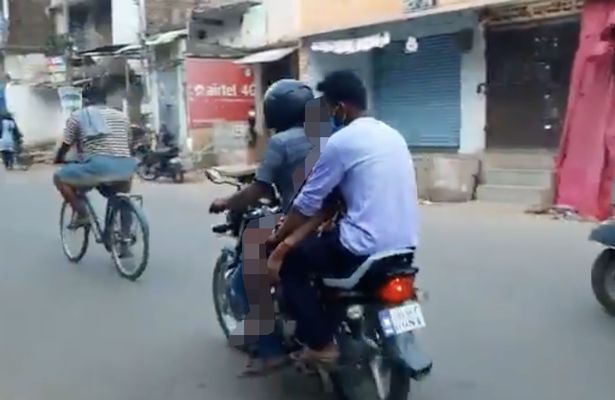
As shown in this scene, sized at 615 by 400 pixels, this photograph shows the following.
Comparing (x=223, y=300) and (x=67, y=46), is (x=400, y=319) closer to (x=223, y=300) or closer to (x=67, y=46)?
(x=223, y=300)

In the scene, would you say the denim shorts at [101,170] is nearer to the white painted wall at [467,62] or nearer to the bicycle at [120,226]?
the bicycle at [120,226]

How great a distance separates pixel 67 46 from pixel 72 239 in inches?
869

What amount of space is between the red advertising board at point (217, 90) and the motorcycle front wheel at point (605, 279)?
15.8 metres

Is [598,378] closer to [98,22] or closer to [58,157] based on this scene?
[58,157]

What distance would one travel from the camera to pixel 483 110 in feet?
49.1

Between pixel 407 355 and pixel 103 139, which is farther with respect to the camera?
pixel 103 139

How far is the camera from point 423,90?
16.6m

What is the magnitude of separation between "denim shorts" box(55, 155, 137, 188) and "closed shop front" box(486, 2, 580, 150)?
27.1 feet

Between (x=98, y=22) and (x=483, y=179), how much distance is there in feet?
67.0

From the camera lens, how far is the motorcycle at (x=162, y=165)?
1928cm

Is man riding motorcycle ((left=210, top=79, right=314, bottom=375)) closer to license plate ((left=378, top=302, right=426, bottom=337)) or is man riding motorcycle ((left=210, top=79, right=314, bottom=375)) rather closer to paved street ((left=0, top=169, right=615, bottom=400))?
paved street ((left=0, top=169, right=615, bottom=400))

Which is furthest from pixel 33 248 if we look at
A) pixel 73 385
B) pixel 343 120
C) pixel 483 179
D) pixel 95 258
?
pixel 483 179

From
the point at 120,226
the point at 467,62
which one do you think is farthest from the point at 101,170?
the point at 467,62

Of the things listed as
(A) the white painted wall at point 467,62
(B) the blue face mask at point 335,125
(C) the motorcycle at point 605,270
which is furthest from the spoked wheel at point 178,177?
(B) the blue face mask at point 335,125
